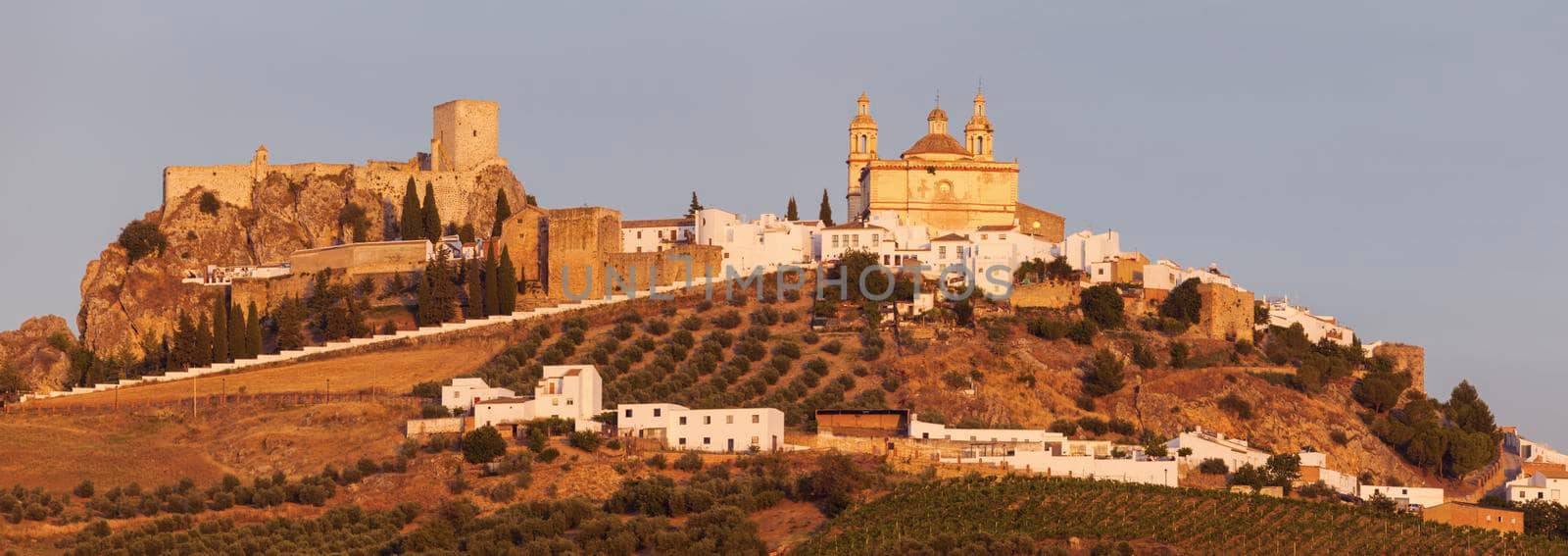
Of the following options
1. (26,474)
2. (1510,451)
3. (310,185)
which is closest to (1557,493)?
(1510,451)

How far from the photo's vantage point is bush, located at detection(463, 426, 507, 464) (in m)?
53.4

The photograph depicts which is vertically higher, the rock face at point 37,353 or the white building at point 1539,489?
the rock face at point 37,353

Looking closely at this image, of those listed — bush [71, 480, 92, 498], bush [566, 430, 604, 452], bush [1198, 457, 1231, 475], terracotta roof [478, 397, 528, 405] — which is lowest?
bush [71, 480, 92, 498]

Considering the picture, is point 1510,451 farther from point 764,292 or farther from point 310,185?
point 310,185

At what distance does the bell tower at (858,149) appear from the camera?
250 ft

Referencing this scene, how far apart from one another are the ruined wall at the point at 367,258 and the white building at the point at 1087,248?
55.7 feet

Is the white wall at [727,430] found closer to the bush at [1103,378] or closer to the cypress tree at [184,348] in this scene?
the bush at [1103,378]

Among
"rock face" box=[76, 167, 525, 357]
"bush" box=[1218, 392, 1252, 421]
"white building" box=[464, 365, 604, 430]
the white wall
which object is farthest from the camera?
"rock face" box=[76, 167, 525, 357]

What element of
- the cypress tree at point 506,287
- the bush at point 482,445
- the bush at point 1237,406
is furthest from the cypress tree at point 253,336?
the bush at point 1237,406

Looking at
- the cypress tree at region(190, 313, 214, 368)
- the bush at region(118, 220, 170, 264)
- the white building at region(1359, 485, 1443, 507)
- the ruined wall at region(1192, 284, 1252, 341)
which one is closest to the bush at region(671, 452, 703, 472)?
the white building at region(1359, 485, 1443, 507)

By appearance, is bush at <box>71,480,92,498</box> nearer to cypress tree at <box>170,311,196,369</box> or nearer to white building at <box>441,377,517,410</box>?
white building at <box>441,377,517,410</box>

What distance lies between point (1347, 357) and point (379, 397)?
76.6 ft

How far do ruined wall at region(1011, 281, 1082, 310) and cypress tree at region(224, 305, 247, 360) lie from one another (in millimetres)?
18703

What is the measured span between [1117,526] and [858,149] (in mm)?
29906
